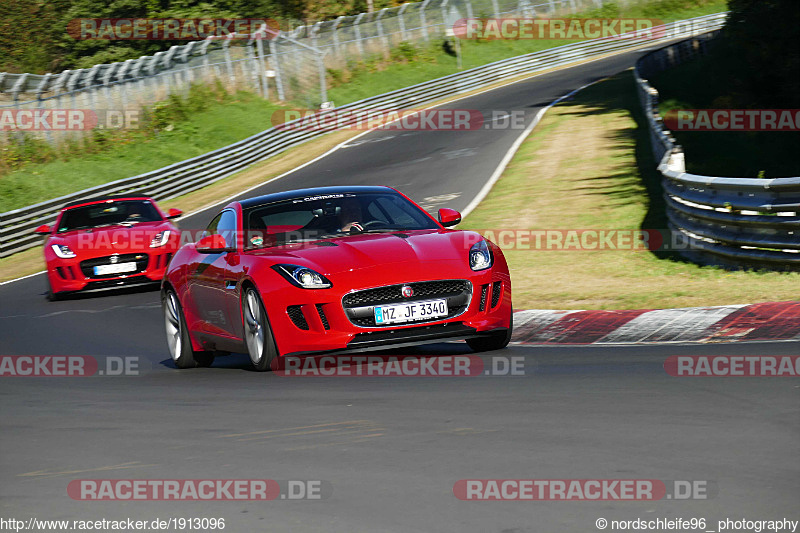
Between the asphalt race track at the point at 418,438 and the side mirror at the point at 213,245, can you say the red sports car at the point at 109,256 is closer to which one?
the asphalt race track at the point at 418,438

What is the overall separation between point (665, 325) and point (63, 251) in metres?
10.3

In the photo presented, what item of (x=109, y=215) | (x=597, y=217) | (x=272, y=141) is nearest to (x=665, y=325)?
(x=597, y=217)

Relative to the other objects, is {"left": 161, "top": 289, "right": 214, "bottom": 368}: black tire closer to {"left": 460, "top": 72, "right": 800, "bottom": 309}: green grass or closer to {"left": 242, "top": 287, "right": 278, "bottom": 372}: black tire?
{"left": 242, "top": 287, "right": 278, "bottom": 372}: black tire

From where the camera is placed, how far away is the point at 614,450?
490 centimetres

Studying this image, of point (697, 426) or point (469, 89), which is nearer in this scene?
point (697, 426)

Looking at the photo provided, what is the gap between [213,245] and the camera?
906 centimetres

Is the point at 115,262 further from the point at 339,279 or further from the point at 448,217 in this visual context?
the point at 339,279

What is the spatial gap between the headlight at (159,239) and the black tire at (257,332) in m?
8.34

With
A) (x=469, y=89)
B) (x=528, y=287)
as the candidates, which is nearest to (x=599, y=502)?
(x=528, y=287)

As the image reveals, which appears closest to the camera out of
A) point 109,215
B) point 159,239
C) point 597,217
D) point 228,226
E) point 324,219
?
point 324,219

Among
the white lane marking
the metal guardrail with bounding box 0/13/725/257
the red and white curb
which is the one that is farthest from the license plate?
the metal guardrail with bounding box 0/13/725/257

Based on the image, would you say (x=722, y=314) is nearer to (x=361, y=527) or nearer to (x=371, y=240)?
(x=371, y=240)

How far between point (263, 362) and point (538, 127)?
83.8ft

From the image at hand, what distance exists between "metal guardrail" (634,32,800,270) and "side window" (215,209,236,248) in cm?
546
